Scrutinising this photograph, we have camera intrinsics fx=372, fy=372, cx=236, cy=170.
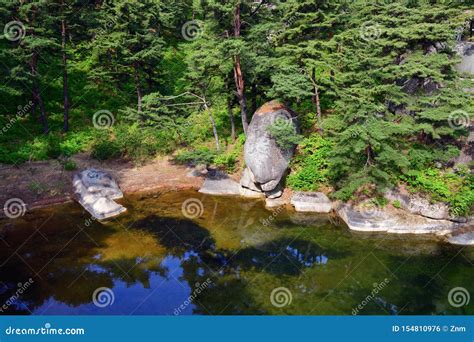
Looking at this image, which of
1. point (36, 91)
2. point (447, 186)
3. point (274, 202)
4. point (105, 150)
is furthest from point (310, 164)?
point (36, 91)

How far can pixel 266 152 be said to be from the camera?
1950cm

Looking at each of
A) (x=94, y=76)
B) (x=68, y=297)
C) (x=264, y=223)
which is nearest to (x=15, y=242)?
(x=68, y=297)

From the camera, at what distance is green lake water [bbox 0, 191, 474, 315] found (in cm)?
1254

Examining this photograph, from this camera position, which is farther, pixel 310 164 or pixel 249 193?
A: pixel 249 193

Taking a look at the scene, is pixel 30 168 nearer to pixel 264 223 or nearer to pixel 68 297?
pixel 68 297

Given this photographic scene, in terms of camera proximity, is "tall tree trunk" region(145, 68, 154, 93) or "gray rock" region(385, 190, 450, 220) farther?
"tall tree trunk" region(145, 68, 154, 93)

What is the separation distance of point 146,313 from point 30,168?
1423cm

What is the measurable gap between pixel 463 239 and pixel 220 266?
33.3ft

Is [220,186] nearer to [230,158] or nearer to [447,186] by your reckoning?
[230,158]

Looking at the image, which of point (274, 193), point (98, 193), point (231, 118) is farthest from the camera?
point (231, 118)

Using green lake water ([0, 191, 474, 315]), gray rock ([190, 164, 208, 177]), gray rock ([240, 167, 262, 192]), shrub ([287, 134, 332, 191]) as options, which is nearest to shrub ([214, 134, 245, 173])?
gray rock ([190, 164, 208, 177])

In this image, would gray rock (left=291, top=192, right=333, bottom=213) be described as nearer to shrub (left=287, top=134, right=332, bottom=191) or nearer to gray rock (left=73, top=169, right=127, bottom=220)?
shrub (left=287, top=134, right=332, bottom=191)

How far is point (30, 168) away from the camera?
2198cm

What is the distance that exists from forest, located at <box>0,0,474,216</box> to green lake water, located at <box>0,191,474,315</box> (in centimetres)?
302
